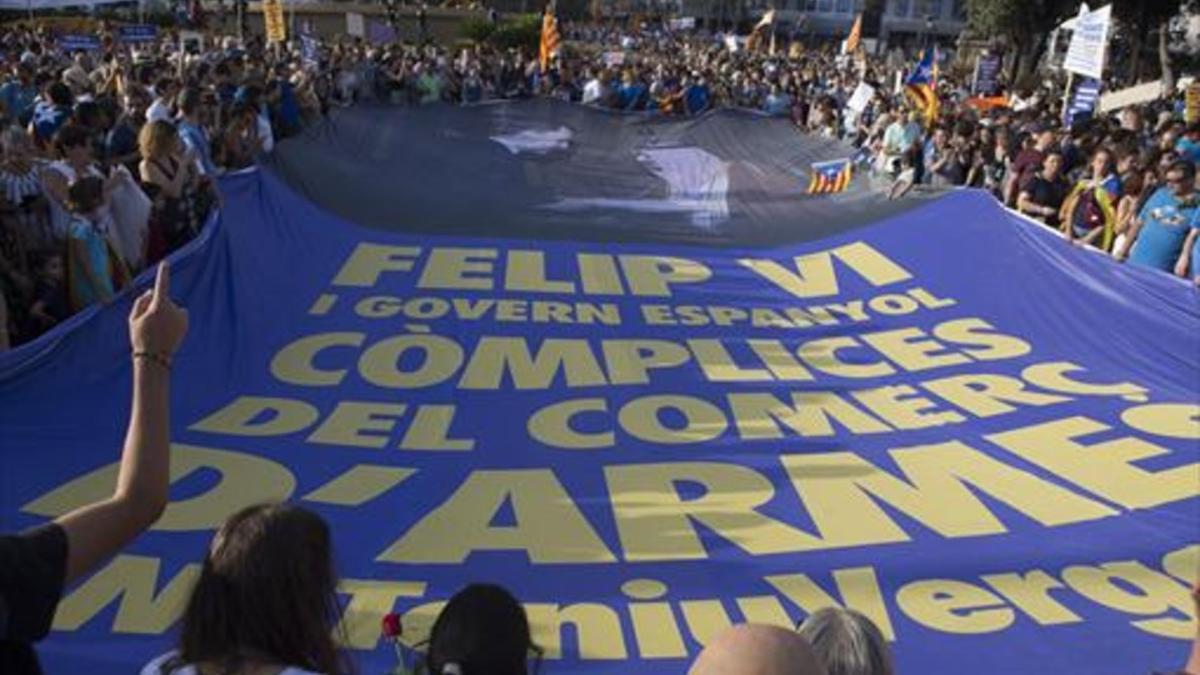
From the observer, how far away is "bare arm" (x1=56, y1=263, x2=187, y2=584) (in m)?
2.04

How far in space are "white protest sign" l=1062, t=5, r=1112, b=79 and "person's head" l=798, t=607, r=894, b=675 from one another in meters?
12.4

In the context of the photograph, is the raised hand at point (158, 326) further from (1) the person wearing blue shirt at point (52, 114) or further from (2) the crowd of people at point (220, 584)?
(1) the person wearing blue shirt at point (52, 114)

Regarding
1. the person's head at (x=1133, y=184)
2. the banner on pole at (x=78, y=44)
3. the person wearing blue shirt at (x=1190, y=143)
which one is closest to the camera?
the person's head at (x=1133, y=184)

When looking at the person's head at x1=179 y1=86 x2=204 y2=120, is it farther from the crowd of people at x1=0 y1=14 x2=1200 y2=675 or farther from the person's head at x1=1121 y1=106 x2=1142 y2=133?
the person's head at x1=1121 y1=106 x2=1142 y2=133

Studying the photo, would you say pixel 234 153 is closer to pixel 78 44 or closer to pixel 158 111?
pixel 158 111

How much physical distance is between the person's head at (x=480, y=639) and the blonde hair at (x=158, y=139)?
565 centimetres

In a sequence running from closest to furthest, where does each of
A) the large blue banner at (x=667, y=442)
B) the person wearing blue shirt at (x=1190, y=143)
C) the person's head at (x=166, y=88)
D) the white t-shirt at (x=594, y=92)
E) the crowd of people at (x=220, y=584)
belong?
the crowd of people at (x=220, y=584) < the large blue banner at (x=667, y=442) < the person's head at (x=166, y=88) < the person wearing blue shirt at (x=1190, y=143) < the white t-shirt at (x=594, y=92)

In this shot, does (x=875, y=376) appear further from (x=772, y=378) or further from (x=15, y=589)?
(x=15, y=589)

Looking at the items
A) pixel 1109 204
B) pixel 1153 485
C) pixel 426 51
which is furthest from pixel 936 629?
pixel 426 51

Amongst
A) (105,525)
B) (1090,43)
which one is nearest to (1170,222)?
(1090,43)

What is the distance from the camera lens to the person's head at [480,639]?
7.39ft

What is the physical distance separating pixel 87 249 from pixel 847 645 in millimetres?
5070

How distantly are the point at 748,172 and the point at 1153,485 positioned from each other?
8.81m

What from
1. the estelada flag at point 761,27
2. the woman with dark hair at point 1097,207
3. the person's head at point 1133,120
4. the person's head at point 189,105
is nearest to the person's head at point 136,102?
the person's head at point 189,105
